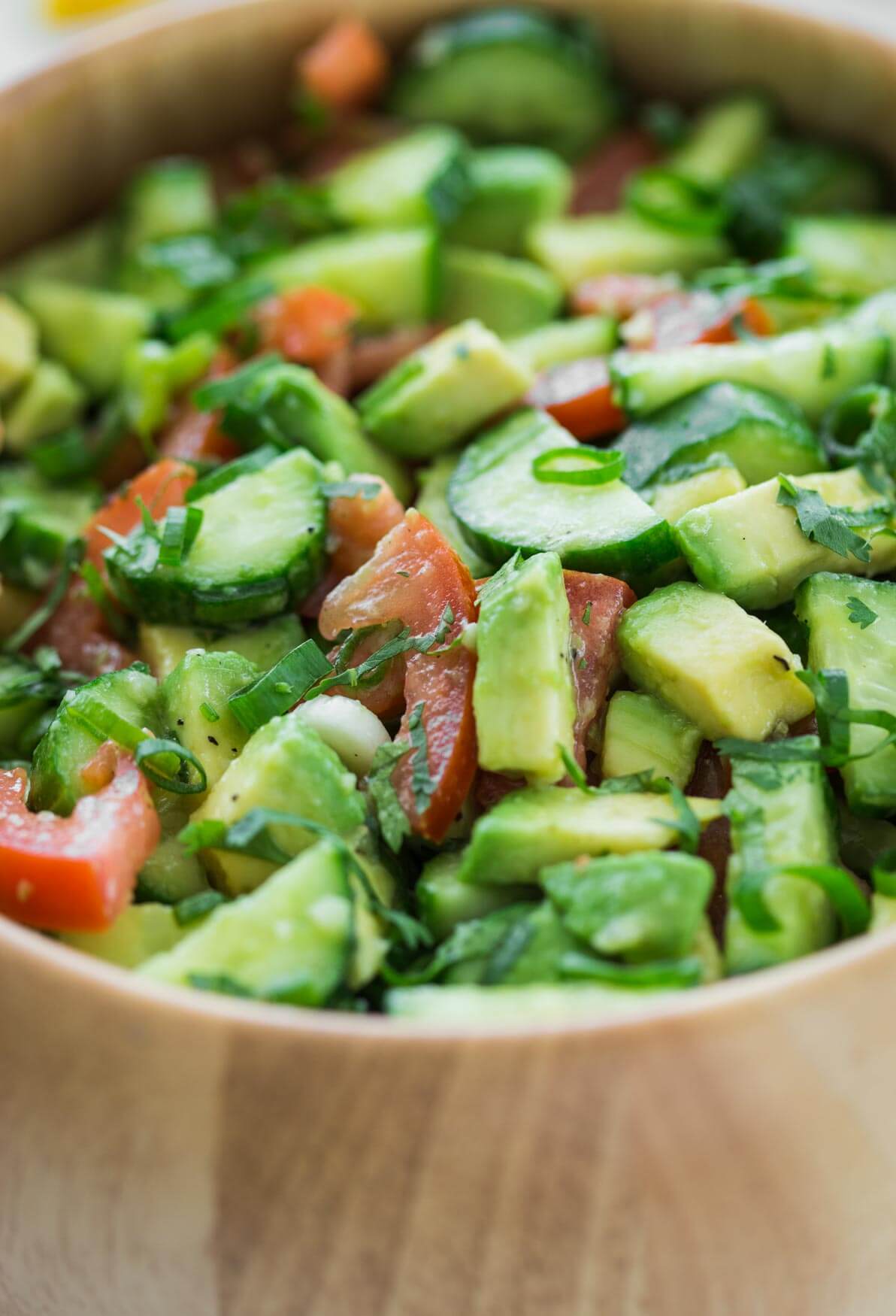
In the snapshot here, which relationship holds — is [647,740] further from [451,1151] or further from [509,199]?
[509,199]

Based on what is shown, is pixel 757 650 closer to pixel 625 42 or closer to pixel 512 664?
pixel 512 664

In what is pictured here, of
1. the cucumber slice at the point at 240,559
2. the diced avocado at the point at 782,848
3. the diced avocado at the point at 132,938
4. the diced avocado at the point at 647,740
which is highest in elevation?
the cucumber slice at the point at 240,559

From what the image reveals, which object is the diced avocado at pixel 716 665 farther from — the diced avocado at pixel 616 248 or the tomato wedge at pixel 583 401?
the diced avocado at pixel 616 248

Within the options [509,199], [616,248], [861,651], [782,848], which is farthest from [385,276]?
[782,848]

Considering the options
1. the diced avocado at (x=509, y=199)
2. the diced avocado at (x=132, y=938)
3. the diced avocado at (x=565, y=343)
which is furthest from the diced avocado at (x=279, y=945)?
the diced avocado at (x=509, y=199)

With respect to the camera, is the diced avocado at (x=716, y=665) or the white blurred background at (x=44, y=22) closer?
the diced avocado at (x=716, y=665)

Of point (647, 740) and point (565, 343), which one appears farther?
point (565, 343)
